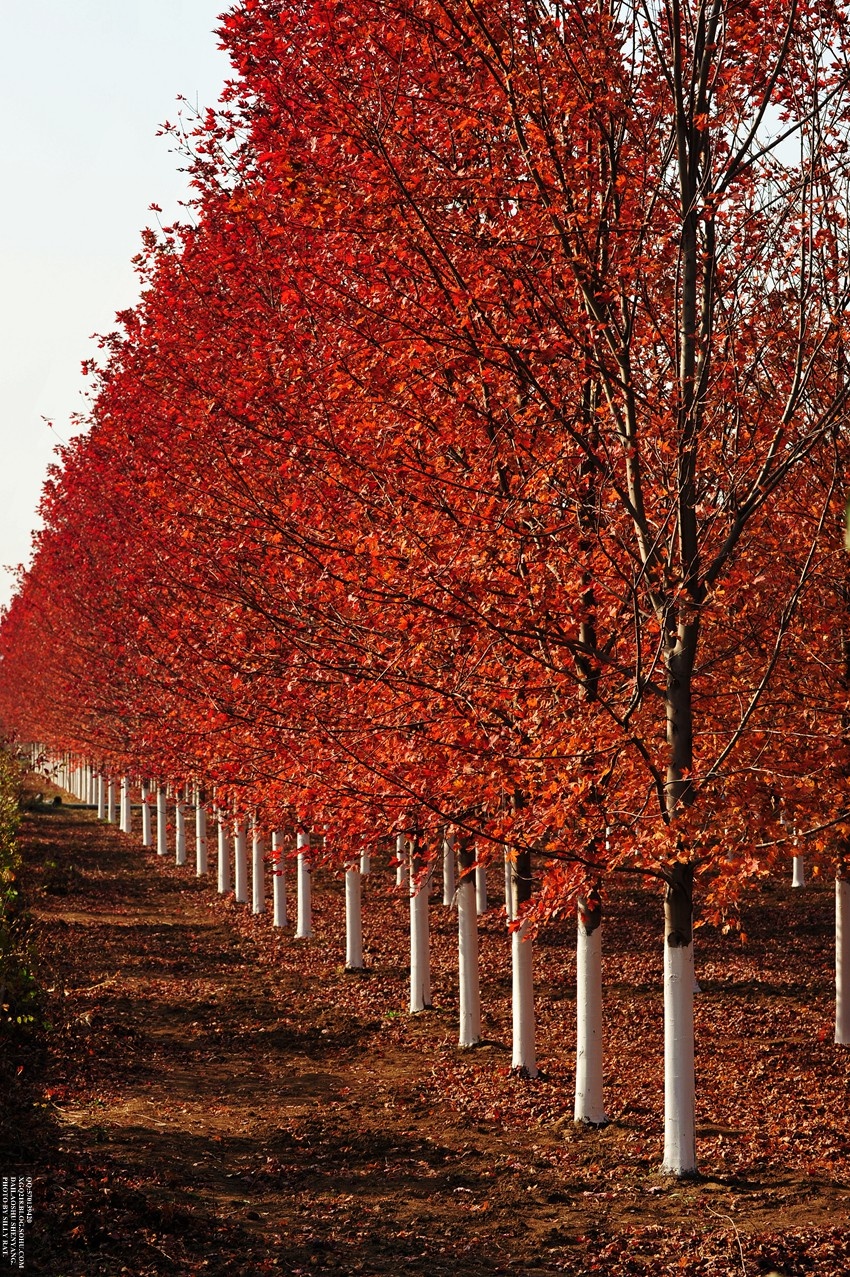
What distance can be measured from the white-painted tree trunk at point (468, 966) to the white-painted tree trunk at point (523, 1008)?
1282 mm

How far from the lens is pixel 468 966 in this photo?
13375 mm

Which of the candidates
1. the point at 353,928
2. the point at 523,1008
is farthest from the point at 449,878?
the point at 523,1008

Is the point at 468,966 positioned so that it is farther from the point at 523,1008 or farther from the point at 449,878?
the point at 449,878

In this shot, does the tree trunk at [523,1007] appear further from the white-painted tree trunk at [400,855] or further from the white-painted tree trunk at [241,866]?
the white-painted tree trunk at [241,866]

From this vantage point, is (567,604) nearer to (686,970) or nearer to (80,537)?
(686,970)

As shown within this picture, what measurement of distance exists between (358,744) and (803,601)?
184 inches

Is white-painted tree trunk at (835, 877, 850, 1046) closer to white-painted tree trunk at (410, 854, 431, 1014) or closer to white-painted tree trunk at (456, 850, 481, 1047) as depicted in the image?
white-painted tree trunk at (456, 850, 481, 1047)

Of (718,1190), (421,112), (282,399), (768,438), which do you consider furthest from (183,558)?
(718,1190)

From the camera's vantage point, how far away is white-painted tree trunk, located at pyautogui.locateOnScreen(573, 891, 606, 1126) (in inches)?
409

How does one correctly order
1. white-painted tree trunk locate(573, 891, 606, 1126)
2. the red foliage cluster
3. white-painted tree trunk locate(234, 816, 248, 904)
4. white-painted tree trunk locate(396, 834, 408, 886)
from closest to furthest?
the red foliage cluster
white-painted tree trunk locate(573, 891, 606, 1126)
white-painted tree trunk locate(396, 834, 408, 886)
white-painted tree trunk locate(234, 816, 248, 904)

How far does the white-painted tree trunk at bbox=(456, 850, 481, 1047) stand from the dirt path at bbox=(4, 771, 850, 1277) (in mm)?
291

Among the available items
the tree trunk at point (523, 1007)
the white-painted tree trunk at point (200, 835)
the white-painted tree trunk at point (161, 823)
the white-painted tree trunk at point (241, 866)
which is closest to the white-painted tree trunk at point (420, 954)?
the tree trunk at point (523, 1007)

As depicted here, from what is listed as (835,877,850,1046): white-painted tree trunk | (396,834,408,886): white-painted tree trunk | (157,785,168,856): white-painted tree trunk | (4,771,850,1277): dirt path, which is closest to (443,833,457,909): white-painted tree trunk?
(396,834,408,886): white-painted tree trunk

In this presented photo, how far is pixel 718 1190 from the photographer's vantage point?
8.69 meters
